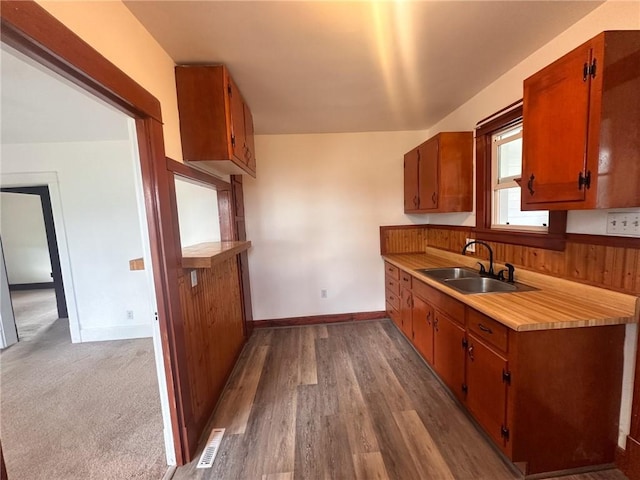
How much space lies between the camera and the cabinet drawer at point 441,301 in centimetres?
185

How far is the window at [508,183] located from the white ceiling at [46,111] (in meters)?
2.77

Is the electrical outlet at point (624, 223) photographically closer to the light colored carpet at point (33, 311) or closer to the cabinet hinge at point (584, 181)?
the cabinet hinge at point (584, 181)

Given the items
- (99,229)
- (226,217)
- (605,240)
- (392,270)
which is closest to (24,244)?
(99,229)

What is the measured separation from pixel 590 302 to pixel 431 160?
1.75 metres

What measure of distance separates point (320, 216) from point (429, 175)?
4.61ft

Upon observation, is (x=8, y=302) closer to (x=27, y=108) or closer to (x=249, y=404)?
(x=27, y=108)

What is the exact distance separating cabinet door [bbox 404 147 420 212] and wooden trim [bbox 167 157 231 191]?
2132 mm

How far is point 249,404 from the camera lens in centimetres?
211

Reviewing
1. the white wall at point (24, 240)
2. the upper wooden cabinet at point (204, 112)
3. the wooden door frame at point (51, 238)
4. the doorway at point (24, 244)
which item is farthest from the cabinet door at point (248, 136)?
the white wall at point (24, 240)

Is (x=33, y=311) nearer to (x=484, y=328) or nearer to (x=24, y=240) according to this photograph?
(x=24, y=240)

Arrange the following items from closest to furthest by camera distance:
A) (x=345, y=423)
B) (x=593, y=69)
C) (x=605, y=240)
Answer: (x=593, y=69)
(x=605, y=240)
(x=345, y=423)

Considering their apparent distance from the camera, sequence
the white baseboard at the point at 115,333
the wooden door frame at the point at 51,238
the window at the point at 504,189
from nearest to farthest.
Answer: the window at the point at 504,189 → the white baseboard at the point at 115,333 → the wooden door frame at the point at 51,238

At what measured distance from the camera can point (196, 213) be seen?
3.21m

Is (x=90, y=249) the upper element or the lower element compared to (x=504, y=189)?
lower
